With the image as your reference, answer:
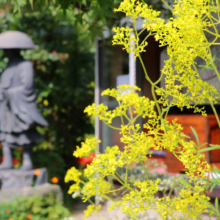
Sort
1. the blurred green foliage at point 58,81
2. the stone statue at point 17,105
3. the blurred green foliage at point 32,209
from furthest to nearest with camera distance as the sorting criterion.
A: 1. the blurred green foliage at point 58,81
2. the stone statue at point 17,105
3. the blurred green foliage at point 32,209

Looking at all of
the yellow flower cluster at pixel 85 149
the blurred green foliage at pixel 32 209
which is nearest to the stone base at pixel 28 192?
the blurred green foliage at pixel 32 209

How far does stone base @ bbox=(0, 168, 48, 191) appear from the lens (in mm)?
4191

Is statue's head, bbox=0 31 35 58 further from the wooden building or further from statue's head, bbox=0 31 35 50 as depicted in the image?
the wooden building

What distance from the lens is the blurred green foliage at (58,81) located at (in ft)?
18.5

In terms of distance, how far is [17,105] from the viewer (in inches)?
170

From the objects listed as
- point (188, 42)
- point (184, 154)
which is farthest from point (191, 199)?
point (188, 42)

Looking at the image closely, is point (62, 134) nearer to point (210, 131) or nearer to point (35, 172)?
point (35, 172)

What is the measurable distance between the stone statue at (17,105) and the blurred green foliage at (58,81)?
3.51 ft

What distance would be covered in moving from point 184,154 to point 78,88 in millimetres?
4897

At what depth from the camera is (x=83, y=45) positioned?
6.21 metres

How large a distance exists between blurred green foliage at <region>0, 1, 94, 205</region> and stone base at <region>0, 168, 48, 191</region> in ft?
3.79

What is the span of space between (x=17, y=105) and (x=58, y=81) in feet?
5.89

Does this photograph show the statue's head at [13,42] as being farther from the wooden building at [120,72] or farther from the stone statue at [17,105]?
the wooden building at [120,72]

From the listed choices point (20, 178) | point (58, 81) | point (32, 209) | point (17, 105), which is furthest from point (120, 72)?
point (32, 209)
